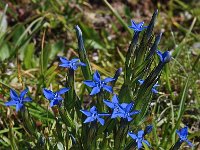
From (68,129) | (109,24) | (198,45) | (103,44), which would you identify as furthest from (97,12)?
(68,129)

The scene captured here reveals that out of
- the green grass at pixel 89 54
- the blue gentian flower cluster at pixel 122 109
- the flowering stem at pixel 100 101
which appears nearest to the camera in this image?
the blue gentian flower cluster at pixel 122 109

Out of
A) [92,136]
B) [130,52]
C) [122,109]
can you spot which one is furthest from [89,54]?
[122,109]

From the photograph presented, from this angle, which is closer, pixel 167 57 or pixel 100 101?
pixel 167 57

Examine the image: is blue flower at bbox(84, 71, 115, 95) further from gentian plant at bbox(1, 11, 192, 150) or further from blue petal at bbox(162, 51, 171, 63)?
blue petal at bbox(162, 51, 171, 63)

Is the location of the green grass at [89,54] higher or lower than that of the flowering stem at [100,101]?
lower

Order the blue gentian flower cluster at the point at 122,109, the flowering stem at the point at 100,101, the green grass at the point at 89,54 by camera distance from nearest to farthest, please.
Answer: the blue gentian flower cluster at the point at 122,109
the flowering stem at the point at 100,101
the green grass at the point at 89,54

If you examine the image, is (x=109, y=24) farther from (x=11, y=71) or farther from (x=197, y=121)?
(x=197, y=121)

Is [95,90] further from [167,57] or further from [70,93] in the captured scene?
[167,57]

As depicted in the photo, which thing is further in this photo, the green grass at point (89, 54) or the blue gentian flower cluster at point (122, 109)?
the green grass at point (89, 54)

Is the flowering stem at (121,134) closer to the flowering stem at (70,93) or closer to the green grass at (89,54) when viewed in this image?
the flowering stem at (70,93)

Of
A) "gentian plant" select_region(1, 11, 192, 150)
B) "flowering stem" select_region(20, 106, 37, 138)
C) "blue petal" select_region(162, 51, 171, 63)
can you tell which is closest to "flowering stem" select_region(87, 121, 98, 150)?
"gentian plant" select_region(1, 11, 192, 150)

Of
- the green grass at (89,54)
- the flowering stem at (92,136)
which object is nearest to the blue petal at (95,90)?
the flowering stem at (92,136)
